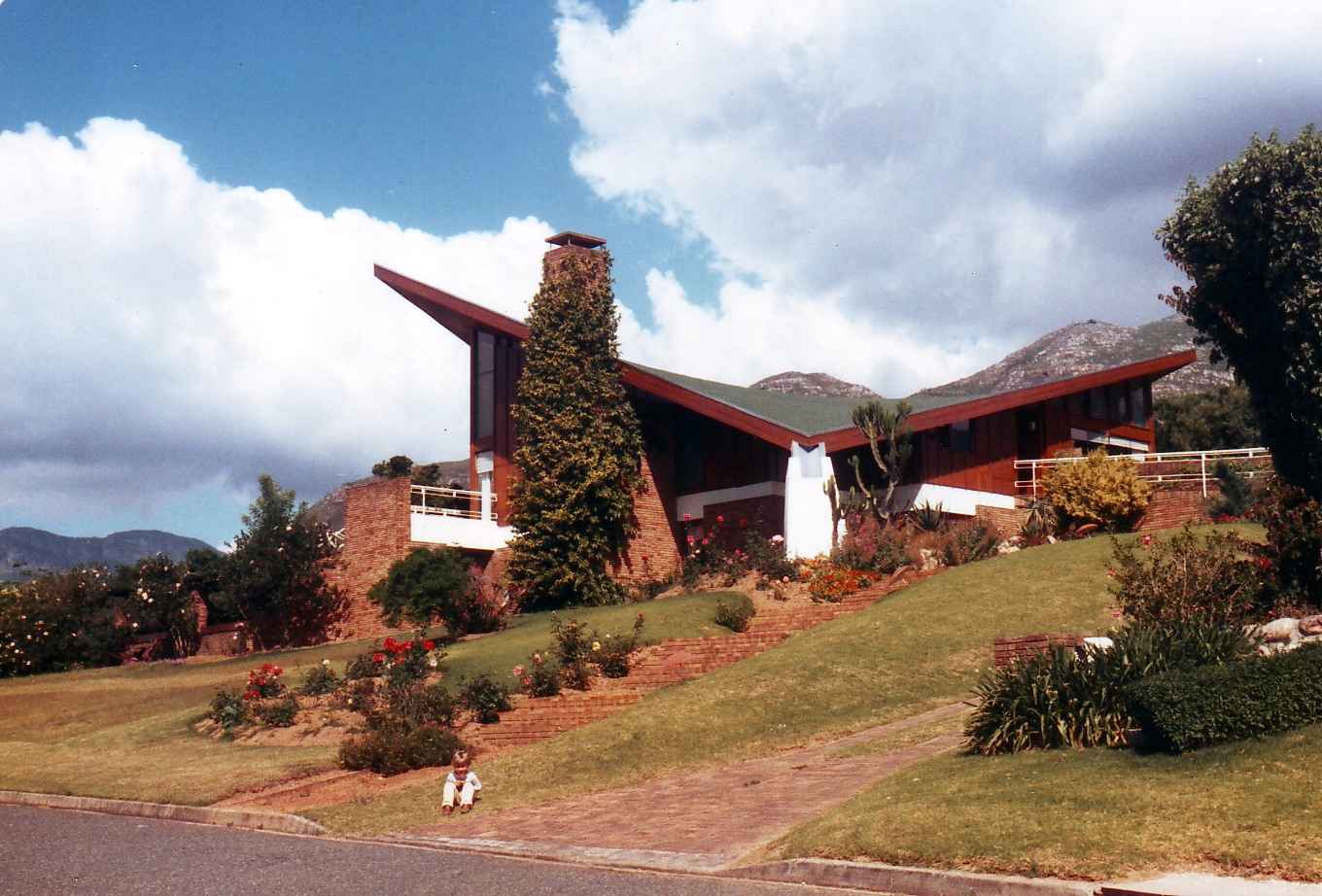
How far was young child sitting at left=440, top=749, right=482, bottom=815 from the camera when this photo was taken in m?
14.6

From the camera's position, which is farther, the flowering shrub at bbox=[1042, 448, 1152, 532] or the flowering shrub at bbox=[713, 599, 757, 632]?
the flowering shrub at bbox=[1042, 448, 1152, 532]

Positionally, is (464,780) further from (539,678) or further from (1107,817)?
(1107,817)

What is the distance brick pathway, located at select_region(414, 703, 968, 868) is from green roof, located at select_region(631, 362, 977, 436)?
527 inches

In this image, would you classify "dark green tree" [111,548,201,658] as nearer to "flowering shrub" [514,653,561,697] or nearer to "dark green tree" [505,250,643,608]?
"dark green tree" [505,250,643,608]

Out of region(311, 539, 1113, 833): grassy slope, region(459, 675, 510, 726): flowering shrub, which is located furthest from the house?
region(459, 675, 510, 726): flowering shrub

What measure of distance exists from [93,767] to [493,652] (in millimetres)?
7311

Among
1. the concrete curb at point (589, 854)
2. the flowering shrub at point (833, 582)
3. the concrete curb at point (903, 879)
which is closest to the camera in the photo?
the concrete curb at point (903, 879)

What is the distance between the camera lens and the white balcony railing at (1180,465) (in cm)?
2941

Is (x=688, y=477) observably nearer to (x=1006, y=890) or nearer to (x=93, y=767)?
(x=93, y=767)

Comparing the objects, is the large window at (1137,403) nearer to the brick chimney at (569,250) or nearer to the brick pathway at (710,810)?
the brick chimney at (569,250)

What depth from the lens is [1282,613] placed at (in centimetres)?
1534

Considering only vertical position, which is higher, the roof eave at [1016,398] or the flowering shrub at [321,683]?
the roof eave at [1016,398]

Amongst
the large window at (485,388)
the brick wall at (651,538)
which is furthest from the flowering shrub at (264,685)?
the large window at (485,388)

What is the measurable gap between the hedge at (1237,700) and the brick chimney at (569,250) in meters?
24.2
